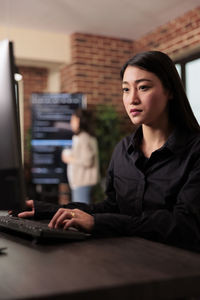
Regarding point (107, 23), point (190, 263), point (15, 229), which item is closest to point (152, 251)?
point (190, 263)

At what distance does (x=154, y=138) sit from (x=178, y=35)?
14.4 ft

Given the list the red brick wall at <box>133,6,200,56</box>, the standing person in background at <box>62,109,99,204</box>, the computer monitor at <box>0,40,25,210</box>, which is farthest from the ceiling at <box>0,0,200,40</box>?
the computer monitor at <box>0,40,25,210</box>

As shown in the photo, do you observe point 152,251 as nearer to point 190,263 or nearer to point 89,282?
point 190,263

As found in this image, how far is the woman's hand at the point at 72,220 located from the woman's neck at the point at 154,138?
53cm

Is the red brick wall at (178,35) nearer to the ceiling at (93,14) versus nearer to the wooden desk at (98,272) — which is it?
the ceiling at (93,14)

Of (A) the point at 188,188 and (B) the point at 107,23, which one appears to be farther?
(B) the point at 107,23

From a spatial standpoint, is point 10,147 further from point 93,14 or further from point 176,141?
point 93,14

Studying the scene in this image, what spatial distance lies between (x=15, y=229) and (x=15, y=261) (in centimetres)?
33

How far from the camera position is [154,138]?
169 cm

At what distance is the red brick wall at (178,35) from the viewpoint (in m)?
5.43

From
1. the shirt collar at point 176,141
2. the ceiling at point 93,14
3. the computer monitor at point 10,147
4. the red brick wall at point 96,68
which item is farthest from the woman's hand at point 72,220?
the red brick wall at point 96,68

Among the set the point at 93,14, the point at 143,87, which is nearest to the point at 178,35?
the point at 93,14

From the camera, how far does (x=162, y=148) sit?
1.56 metres

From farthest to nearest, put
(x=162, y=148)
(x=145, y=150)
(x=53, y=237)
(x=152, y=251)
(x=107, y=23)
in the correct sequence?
1. (x=107, y=23)
2. (x=145, y=150)
3. (x=162, y=148)
4. (x=53, y=237)
5. (x=152, y=251)
